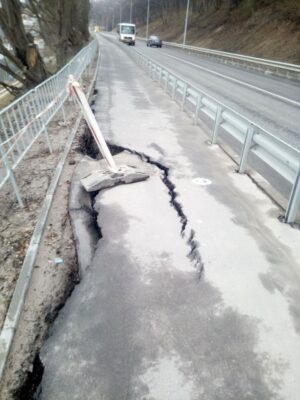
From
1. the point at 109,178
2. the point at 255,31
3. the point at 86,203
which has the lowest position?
the point at 86,203

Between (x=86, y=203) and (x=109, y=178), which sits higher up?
(x=109, y=178)

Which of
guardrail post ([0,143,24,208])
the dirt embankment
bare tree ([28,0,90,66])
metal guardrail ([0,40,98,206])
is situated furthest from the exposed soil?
the dirt embankment

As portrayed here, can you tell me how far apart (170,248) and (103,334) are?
141 centimetres

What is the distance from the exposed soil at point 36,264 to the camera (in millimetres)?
2502

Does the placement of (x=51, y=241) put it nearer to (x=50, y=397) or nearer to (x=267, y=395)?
(x=50, y=397)

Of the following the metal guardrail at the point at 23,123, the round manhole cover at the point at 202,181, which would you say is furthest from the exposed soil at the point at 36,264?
the round manhole cover at the point at 202,181

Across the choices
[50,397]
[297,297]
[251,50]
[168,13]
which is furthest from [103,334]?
[168,13]

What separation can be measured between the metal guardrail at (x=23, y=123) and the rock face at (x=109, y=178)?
3.65 feet

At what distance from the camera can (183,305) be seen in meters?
3.03

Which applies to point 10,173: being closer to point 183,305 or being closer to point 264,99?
point 183,305

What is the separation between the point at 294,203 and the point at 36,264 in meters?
3.30

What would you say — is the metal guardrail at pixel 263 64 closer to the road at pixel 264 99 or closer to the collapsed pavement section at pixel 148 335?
the road at pixel 264 99

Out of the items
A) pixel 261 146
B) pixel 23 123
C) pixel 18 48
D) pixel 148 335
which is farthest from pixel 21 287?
pixel 18 48

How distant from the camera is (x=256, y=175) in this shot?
5895mm
